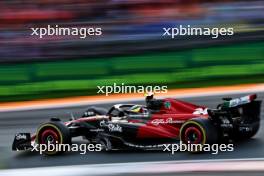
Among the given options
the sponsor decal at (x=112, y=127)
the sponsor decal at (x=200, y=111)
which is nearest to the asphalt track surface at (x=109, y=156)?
the sponsor decal at (x=112, y=127)

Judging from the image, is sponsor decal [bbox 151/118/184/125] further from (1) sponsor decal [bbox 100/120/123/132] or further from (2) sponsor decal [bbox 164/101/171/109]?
(1) sponsor decal [bbox 100/120/123/132]

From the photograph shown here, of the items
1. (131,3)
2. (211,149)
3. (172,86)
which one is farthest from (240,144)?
(131,3)

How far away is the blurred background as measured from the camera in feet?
39.0

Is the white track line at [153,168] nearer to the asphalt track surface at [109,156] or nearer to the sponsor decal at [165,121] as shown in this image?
the asphalt track surface at [109,156]

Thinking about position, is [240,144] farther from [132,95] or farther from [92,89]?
[92,89]

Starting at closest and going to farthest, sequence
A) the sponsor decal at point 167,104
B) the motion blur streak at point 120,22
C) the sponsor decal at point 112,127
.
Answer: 1. the sponsor decal at point 167,104
2. the sponsor decal at point 112,127
3. the motion blur streak at point 120,22

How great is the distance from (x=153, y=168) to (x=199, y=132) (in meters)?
0.59

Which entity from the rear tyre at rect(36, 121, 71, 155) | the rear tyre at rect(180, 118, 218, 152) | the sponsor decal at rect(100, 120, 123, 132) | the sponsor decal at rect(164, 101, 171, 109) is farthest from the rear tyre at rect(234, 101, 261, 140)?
the rear tyre at rect(36, 121, 71, 155)

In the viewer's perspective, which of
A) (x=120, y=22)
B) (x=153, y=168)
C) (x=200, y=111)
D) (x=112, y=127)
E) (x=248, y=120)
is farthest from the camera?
(x=120, y=22)

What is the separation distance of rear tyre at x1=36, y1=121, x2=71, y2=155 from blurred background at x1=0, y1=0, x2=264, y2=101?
4663 millimetres

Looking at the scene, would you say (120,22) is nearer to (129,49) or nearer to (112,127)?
(129,49)

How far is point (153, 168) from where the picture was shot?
20.5ft

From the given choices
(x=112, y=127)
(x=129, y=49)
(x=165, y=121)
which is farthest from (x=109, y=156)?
(x=129, y=49)

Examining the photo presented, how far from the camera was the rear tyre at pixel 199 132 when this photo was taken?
6281 millimetres
